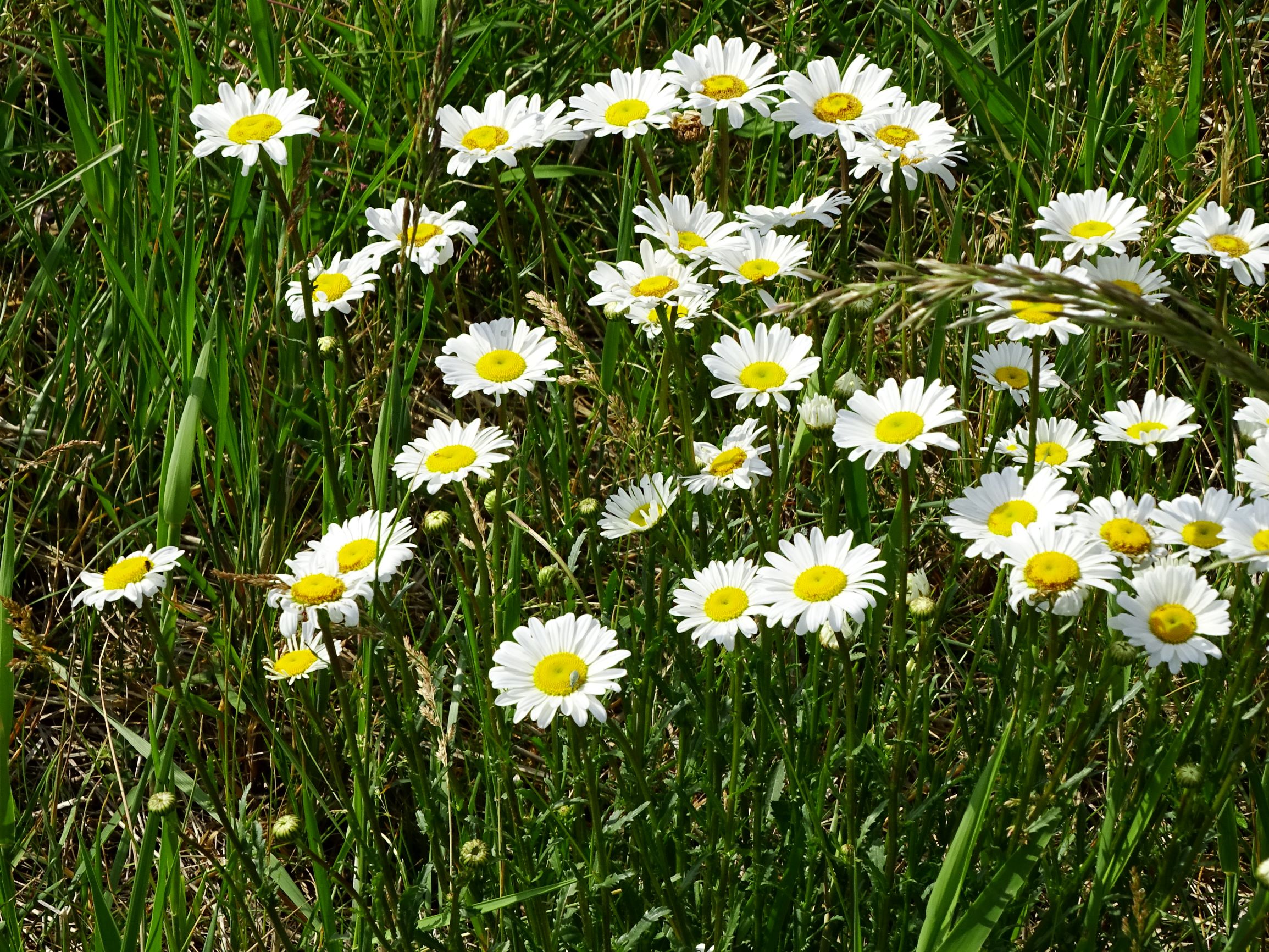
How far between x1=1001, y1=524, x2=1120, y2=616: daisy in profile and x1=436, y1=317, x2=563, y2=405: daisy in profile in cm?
84

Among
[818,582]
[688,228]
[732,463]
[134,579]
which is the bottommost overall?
[818,582]

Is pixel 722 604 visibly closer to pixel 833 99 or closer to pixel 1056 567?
Answer: pixel 1056 567

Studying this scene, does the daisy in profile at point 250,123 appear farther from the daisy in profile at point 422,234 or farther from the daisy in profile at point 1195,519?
the daisy in profile at point 1195,519

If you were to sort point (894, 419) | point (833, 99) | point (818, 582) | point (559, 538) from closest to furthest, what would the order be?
point (818, 582), point (894, 419), point (833, 99), point (559, 538)

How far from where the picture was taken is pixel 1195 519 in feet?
6.13

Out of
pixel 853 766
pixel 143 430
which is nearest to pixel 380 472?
pixel 853 766

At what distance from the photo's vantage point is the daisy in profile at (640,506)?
7.30 ft

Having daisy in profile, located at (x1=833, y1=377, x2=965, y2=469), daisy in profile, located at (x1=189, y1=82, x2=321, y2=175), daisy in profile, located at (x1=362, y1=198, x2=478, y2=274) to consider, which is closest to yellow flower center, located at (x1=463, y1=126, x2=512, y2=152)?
daisy in profile, located at (x1=362, y1=198, x2=478, y2=274)

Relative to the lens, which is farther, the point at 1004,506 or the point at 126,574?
the point at 126,574

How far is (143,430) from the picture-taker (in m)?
2.94

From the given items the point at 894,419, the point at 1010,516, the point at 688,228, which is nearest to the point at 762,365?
the point at 894,419

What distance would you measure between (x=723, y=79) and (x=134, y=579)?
4.83 feet

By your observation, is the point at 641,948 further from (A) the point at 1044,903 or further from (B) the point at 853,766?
(A) the point at 1044,903

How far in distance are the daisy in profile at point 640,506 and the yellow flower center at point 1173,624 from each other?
817 millimetres
